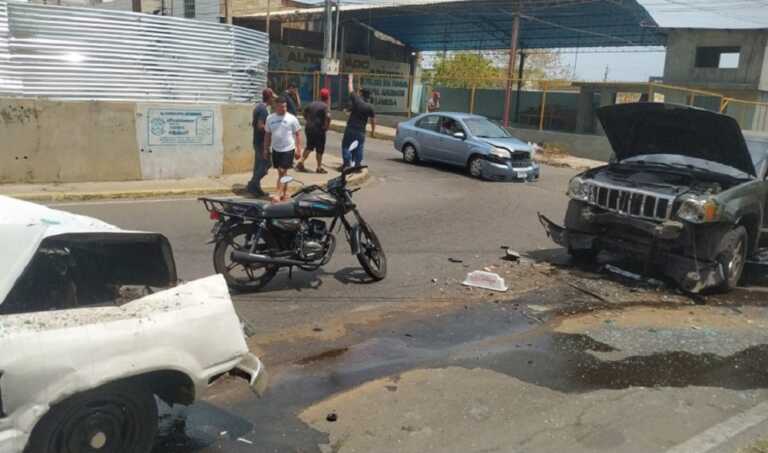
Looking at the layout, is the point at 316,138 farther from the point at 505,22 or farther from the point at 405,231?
the point at 505,22

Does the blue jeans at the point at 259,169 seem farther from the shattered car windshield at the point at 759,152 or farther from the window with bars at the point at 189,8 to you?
the window with bars at the point at 189,8

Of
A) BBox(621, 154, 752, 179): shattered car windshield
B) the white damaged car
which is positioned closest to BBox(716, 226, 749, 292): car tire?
BBox(621, 154, 752, 179): shattered car windshield

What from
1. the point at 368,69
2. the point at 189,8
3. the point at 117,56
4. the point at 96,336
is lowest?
the point at 96,336

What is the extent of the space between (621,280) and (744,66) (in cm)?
2709

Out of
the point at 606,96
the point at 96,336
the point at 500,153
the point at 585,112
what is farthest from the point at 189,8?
the point at 96,336

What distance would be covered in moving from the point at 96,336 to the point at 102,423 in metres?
0.45

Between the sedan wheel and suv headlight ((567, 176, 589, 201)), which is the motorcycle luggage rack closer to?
suv headlight ((567, 176, 589, 201))

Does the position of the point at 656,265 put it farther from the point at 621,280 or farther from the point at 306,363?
the point at 306,363

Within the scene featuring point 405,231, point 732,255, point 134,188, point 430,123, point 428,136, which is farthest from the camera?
point 430,123

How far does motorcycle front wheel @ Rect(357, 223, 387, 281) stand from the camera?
7191 mm

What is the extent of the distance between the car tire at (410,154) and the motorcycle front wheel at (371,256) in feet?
36.2

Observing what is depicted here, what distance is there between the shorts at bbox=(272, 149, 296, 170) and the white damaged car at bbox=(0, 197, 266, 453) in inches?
302

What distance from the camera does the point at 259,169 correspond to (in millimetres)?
11891

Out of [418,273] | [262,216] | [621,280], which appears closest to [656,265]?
[621,280]
